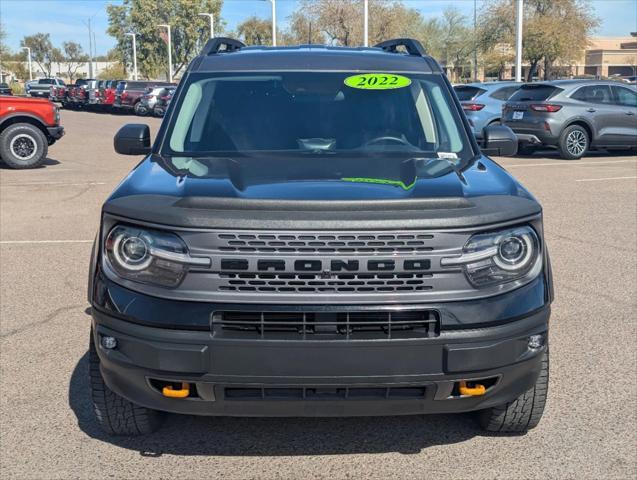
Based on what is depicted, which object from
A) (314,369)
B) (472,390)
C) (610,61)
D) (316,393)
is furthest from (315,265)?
(610,61)

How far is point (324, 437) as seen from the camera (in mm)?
3762

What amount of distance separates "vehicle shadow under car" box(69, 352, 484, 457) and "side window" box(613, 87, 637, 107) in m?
15.2

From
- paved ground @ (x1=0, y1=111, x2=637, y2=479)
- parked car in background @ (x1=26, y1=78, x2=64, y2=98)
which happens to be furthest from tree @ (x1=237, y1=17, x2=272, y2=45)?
paved ground @ (x1=0, y1=111, x2=637, y2=479)

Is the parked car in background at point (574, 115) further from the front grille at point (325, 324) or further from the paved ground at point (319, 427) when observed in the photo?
the front grille at point (325, 324)

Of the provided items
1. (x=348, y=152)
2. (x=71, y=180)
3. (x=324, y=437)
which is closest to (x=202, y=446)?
(x=324, y=437)

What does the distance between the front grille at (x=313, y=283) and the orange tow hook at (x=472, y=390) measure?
45cm

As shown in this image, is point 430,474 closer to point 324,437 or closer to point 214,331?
point 324,437

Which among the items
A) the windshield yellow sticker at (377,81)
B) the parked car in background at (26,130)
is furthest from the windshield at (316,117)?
the parked car in background at (26,130)

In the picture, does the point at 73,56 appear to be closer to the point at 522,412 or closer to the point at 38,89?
the point at 38,89

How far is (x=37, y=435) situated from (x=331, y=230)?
75.3 inches

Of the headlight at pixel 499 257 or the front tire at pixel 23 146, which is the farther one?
the front tire at pixel 23 146

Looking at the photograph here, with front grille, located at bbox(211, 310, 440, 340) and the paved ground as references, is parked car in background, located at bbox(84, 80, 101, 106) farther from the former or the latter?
front grille, located at bbox(211, 310, 440, 340)

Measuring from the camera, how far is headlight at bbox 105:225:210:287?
300 cm

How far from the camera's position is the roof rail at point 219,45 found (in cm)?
490
